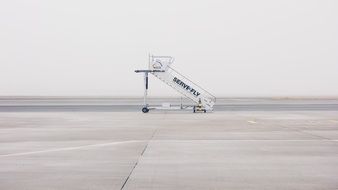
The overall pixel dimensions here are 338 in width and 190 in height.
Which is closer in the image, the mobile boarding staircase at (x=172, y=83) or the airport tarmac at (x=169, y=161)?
the airport tarmac at (x=169, y=161)

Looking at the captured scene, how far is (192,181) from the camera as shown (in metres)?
12.0

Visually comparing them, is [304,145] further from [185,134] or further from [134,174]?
[134,174]

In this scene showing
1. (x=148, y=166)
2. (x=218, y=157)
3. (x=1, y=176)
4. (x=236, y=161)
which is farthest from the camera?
(x=218, y=157)

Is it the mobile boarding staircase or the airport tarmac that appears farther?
the mobile boarding staircase

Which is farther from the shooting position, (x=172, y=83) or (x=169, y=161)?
(x=172, y=83)

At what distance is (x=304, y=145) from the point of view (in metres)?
19.9

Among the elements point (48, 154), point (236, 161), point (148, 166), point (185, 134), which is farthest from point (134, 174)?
point (185, 134)

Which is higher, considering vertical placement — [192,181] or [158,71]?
[158,71]

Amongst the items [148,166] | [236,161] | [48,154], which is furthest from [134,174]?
[48,154]

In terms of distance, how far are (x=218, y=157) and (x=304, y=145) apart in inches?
202

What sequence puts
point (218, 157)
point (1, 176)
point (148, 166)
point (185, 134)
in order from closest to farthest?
point (1, 176) < point (148, 166) < point (218, 157) < point (185, 134)

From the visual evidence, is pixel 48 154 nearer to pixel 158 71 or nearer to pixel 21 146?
pixel 21 146

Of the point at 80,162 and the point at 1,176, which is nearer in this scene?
the point at 1,176

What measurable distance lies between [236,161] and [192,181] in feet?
12.3
